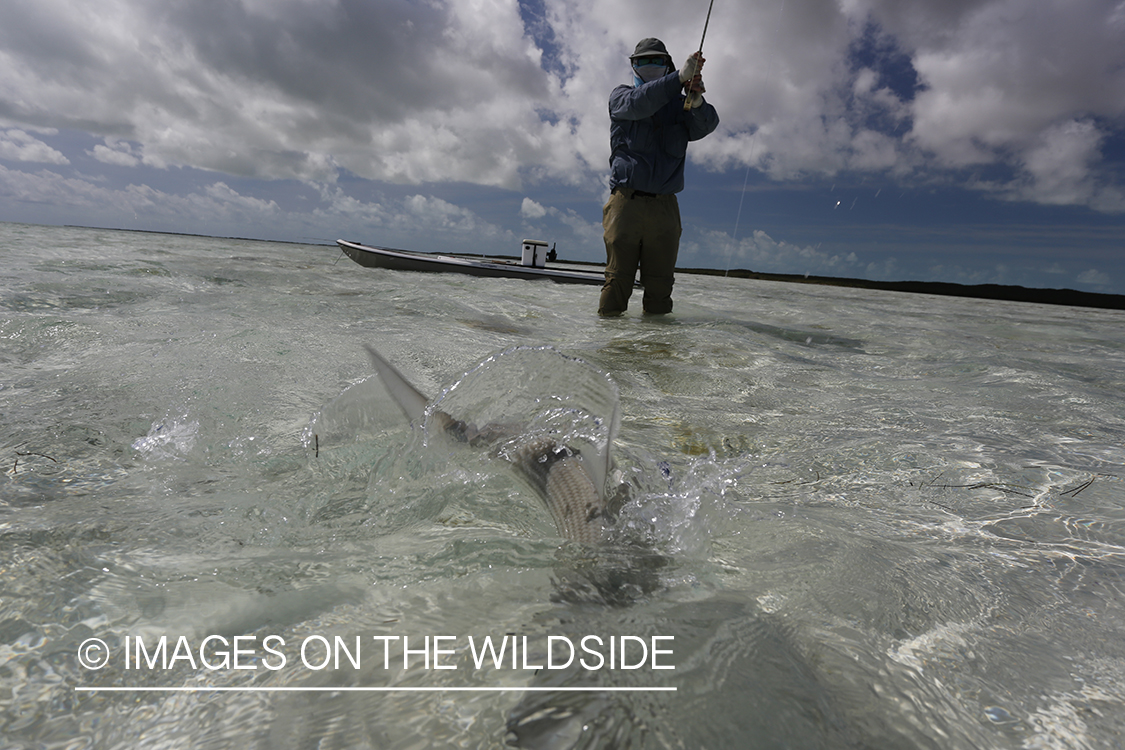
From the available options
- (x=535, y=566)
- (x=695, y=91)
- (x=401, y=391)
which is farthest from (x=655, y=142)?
(x=535, y=566)

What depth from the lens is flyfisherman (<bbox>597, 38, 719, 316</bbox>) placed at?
18.3ft

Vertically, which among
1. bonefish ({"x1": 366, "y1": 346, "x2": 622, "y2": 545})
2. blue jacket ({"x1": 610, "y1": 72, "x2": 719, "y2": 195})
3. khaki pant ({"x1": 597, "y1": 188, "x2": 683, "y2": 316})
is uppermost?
blue jacket ({"x1": 610, "y1": 72, "x2": 719, "y2": 195})

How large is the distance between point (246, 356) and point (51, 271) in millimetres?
7186

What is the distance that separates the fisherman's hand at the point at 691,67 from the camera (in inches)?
210

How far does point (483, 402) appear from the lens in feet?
6.98

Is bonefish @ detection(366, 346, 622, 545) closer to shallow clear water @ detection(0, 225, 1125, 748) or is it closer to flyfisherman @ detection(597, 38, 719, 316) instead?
shallow clear water @ detection(0, 225, 1125, 748)

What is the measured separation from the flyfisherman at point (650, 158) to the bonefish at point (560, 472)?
15.3 feet

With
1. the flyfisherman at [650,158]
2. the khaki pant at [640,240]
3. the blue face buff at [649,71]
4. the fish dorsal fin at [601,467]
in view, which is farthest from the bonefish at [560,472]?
the blue face buff at [649,71]

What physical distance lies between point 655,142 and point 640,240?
1.06 m

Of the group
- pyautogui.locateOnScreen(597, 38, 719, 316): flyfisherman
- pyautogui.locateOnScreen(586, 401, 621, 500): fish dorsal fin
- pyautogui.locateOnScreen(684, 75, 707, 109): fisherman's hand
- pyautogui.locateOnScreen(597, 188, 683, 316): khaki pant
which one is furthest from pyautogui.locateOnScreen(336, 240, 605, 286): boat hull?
pyautogui.locateOnScreen(586, 401, 621, 500): fish dorsal fin

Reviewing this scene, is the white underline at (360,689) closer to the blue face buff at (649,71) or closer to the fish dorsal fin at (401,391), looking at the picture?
the fish dorsal fin at (401,391)

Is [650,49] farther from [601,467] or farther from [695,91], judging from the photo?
[601,467]

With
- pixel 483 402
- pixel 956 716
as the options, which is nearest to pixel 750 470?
pixel 483 402

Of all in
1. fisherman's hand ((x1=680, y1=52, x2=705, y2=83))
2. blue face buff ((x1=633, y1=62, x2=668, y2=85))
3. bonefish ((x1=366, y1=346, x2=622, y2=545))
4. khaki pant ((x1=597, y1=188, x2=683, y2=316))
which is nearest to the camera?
bonefish ((x1=366, y1=346, x2=622, y2=545))
